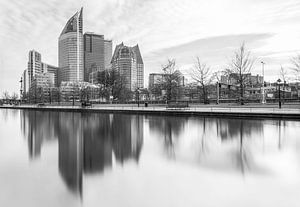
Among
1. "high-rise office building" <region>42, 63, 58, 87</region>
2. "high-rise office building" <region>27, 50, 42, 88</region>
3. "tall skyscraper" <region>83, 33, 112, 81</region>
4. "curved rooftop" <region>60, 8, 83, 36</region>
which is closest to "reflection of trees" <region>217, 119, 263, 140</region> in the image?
"curved rooftop" <region>60, 8, 83, 36</region>

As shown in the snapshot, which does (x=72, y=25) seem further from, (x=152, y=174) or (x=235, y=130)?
(x=152, y=174)

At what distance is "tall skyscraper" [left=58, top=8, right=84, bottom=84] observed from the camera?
166000mm

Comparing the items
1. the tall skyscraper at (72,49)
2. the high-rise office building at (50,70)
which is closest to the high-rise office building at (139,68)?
the tall skyscraper at (72,49)

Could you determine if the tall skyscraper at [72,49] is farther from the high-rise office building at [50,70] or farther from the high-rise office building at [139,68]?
the high-rise office building at [139,68]

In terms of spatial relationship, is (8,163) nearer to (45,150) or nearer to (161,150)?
(45,150)

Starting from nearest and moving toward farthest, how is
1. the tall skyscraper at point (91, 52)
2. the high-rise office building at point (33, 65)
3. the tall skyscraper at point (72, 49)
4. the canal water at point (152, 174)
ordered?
1. the canal water at point (152, 174)
2. the tall skyscraper at point (72, 49)
3. the high-rise office building at point (33, 65)
4. the tall skyscraper at point (91, 52)

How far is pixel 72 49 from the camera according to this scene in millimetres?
166000

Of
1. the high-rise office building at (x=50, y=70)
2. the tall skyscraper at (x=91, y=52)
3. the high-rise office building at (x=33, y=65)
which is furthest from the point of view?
the tall skyscraper at (x=91, y=52)

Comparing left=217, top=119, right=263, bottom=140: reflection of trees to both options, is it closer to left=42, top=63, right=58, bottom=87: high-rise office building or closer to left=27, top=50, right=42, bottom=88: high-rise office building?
left=42, top=63, right=58, bottom=87: high-rise office building

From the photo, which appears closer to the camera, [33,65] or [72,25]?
[72,25]

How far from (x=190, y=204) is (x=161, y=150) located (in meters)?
4.74

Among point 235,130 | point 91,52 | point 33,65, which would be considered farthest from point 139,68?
point 235,130

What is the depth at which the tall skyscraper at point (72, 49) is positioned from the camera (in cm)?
16600

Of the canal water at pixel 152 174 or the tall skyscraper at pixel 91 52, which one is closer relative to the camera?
the canal water at pixel 152 174
